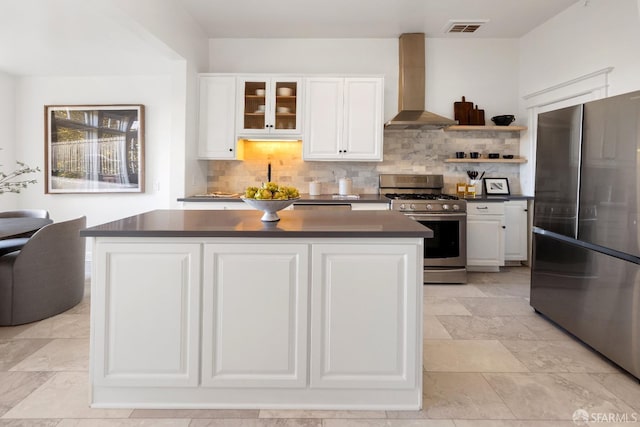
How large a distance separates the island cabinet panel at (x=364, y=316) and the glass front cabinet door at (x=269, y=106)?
2.84m

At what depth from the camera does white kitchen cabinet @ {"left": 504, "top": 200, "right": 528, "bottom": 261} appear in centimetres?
467

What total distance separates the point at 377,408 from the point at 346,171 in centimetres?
331

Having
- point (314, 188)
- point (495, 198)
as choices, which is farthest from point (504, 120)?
point (314, 188)

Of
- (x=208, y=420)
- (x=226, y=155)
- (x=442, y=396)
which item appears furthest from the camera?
(x=226, y=155)

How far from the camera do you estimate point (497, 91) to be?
16.2ft

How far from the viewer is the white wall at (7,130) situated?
528cm

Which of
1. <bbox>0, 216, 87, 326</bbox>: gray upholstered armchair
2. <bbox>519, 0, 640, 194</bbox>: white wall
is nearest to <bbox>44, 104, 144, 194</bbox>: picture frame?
<bbox>0, 216, 87, 326</bbox>: gray upholstered armchair

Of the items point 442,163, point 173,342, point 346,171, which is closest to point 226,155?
point 346,171

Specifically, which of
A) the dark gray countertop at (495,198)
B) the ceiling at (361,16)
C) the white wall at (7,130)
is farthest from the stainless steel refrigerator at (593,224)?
the white wall at (7,130)

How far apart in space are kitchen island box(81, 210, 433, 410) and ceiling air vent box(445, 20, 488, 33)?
3391 mm

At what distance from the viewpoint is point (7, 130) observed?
5.35m

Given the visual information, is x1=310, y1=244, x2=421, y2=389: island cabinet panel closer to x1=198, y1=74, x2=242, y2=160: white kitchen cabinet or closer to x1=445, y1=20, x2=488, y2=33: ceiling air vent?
x1=198, y1=74, x2=242, y2=160: white kitchen cabinet

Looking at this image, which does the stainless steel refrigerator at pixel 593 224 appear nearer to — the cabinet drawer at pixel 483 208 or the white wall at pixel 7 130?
the cabinet drawer at pixel 483 208

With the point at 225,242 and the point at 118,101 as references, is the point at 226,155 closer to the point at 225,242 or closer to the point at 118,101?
the point at 118,101
